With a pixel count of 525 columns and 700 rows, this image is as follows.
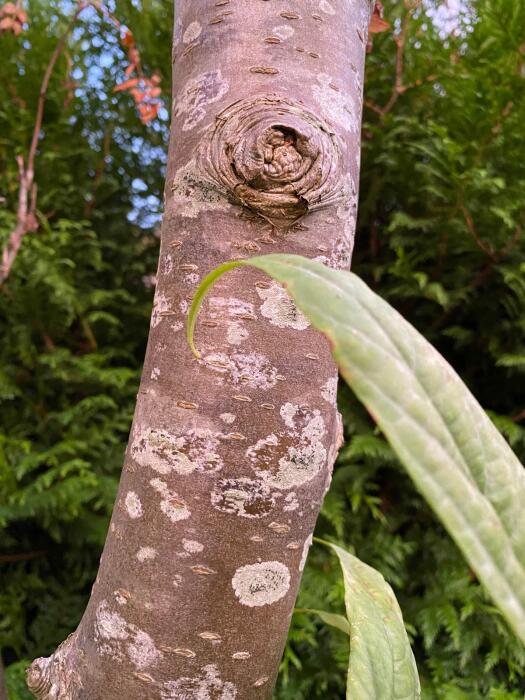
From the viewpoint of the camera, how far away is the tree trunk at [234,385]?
445 millimetres

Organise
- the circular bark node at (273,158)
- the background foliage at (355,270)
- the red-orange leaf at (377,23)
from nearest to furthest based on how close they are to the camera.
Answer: the circular bark node at (273,158), the red-orange leaf at (377,23), the background foliage at (355,270)

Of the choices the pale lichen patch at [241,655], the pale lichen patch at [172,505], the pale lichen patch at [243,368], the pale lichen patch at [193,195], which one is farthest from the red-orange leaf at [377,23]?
the pale lichen patch at [241,655]

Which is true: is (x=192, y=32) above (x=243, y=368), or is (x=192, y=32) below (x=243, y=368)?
above

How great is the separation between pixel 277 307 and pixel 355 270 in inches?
36.4

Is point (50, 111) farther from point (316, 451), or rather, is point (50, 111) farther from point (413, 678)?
point (413, 678)

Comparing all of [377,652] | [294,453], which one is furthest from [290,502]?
[377,652]

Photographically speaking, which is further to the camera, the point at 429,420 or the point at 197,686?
the point at 197,686

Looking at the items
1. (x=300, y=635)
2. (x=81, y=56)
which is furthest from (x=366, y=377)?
(x=81, y=56)

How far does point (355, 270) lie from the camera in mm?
1337

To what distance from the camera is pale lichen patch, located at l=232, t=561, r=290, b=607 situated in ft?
1.50

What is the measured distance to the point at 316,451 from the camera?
0.47 meters

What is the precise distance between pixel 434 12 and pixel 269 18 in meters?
1.22

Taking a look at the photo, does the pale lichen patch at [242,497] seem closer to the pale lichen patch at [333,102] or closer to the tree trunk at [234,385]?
the tree trunk at [234,385]

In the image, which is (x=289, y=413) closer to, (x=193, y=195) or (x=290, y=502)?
(x=290, y=502)
